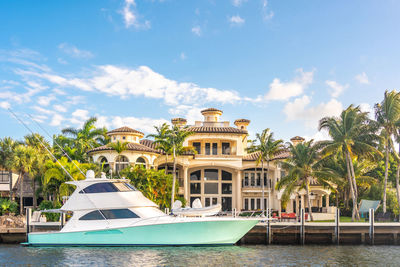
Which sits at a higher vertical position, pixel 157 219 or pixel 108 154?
pixel 108 154

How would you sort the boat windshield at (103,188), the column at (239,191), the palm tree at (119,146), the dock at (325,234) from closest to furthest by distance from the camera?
the boat windshield at (103,188)
the dock at (325,234)
the palm tree at (119,146)
the column at (239,191)

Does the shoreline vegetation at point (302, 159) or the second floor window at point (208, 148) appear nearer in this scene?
the shoreline vegetation at point (302, 159)

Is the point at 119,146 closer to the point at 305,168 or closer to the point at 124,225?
the point at 124,225

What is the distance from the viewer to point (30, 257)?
22.7 meters

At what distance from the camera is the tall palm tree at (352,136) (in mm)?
35531

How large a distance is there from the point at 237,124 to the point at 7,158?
2672 centimetres

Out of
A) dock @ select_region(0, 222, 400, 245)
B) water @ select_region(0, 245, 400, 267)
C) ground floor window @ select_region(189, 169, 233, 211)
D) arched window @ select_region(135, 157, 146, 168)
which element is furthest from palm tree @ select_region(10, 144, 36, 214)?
dock @ select_region(0, 222, 400, 245)

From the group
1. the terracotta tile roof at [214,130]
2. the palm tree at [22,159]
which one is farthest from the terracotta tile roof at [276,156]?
the palm tree at [22,159]

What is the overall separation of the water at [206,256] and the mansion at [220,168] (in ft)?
67.3

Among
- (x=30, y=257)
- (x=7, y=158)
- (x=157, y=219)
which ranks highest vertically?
(x=7, y=158)

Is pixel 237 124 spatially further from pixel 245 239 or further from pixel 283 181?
pixel 245 239

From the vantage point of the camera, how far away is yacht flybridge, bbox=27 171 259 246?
2472 cm

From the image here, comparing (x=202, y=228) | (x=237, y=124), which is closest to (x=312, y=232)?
(x=202, y=228)

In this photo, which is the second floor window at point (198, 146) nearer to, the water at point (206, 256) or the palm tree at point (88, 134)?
the palm tree at point (88, 134)
